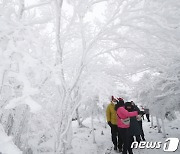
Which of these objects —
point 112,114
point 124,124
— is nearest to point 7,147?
point 124,124

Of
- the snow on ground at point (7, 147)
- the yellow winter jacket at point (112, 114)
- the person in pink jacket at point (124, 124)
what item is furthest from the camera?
the yellow winter jacket at point (112, 114)

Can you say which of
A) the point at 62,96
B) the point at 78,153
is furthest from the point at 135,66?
the point at 78,153

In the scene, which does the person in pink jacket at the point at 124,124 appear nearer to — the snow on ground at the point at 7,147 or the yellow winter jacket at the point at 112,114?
the yellow winter jacket at the point at 112,114

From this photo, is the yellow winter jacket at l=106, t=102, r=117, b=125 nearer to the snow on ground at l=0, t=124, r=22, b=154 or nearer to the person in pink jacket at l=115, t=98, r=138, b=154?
the person in pink jacket at l=115, t=98, r=138, b=154

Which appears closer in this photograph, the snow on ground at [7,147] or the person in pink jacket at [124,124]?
the snow on ground at [7,147]

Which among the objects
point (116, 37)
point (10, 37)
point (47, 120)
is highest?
point (116, 37)

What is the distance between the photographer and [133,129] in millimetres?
7438

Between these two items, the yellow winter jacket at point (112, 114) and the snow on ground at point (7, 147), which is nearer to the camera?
the snow on ground at point (7, 147)

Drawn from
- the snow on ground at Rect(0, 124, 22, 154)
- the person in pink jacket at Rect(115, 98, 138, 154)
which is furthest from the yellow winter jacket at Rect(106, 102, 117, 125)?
the snow on ground at Rect(0, 124, 22, 154)

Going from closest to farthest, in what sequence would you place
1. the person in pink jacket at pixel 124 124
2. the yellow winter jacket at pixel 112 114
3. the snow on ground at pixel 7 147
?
the snow on ground at pixel 7 147
the person in pink jacket at pixel 124 124
the yellow winter jacket at pixel 112 114

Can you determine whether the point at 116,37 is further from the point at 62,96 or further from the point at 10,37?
the point at 10,37

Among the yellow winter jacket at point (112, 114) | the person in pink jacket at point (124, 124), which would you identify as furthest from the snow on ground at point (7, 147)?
the yellow winter jacket at point (112, 114)

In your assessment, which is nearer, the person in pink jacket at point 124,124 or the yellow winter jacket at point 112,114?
the person in pink jacket at point 124,124

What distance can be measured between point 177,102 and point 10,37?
9.81m
